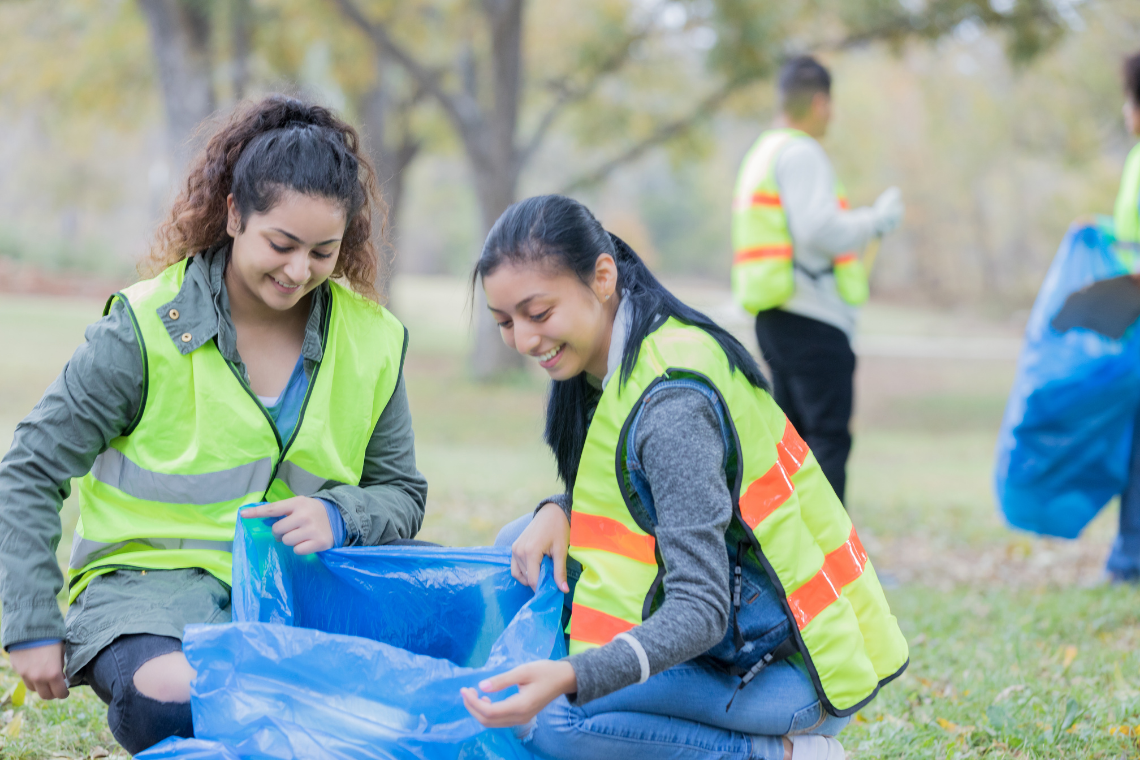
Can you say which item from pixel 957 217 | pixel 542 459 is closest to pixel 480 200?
pixel 542 459

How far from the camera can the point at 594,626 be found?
74.3 inches

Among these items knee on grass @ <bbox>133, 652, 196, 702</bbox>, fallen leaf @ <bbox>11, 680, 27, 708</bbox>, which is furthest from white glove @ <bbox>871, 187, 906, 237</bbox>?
fallen leaf @ <bbox>11, 680, 27, 708</bbox>

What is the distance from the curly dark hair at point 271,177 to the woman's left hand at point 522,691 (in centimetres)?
106

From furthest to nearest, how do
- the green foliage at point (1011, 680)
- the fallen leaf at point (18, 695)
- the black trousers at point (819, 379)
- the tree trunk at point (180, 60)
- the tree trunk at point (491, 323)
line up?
1. the tree trunk at point (491, 323)
2. the tree trunk at point (180, 60)
3. the black trousers at point (819, 379)
4. the fallen leaf at point (18, 695)
5. the green foliage at point (1011, 680)

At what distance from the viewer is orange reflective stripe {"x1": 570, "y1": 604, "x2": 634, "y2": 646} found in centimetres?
187

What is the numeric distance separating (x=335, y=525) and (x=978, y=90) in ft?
76.0

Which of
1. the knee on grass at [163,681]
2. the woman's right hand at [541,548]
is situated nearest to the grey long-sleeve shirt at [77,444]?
the knee on grass at [163,681]

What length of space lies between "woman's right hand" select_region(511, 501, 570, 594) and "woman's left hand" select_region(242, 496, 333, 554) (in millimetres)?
381

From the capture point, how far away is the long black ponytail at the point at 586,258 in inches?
75.0

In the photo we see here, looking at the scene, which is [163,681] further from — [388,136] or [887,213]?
[388,136]

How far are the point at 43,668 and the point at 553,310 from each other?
1147mm

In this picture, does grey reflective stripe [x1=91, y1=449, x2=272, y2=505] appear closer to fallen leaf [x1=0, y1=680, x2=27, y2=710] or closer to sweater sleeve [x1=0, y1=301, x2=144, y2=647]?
sweater sleeve [x1=0, y1=301, x2=144, y2=647]

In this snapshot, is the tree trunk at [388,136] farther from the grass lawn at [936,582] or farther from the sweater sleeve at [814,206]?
the sweater sleeve at [814,206]

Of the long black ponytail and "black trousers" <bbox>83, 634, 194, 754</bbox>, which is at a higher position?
the long black ponytail
